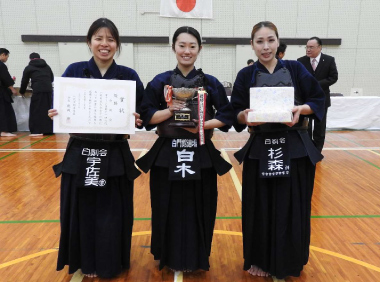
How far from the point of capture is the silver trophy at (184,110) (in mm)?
1958

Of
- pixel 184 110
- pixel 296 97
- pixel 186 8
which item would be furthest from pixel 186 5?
pixel 184 110

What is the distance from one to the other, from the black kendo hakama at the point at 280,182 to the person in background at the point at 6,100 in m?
6.94

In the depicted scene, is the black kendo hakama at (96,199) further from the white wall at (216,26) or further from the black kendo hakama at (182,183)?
the white wall at (216,26)

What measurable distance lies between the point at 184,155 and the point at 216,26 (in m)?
9.93

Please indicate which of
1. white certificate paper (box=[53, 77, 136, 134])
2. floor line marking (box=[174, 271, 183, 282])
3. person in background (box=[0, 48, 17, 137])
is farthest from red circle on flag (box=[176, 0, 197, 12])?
floor line marking (box=[174, 271, 183, 282])

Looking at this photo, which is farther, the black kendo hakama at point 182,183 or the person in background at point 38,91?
the person in background at point 38,91

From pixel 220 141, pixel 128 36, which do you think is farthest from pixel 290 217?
pixel 128 36

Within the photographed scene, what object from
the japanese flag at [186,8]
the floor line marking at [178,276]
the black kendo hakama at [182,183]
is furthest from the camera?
the japanese flag at [186,8]

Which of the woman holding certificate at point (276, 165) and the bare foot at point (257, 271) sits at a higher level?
the woman holding certificate at point (276, 165)

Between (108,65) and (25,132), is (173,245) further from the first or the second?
(25,132)

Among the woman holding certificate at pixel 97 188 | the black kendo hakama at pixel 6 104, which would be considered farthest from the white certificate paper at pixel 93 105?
the black kendo hakama at pixel 6 104

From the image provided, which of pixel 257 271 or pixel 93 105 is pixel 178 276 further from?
pixel 93 105

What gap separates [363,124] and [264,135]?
7528 millimetres

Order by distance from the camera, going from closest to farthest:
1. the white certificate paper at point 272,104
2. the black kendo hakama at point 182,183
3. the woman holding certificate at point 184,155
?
the white certificate paper at point 272,104 < the woman holding certificate at point 184,155 < the black kendo hakama at point 182,183
